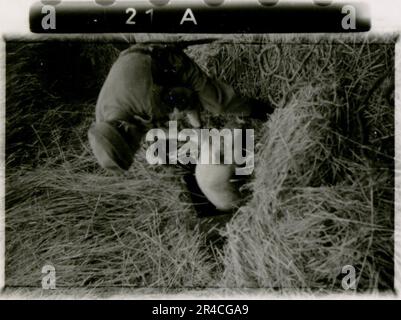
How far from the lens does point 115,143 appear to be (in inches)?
79.4

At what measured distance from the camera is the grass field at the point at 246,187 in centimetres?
206

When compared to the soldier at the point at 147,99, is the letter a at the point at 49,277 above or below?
below

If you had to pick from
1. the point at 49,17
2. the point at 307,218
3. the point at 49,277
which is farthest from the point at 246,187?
the point at 49,17

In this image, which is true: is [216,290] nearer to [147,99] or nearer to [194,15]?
[147,99]

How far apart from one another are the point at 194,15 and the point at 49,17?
55cm

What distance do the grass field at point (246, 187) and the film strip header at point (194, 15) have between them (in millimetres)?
78

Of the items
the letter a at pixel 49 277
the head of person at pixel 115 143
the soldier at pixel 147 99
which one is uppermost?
the soldier at pixel 147 99

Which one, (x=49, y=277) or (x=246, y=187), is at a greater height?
(x=246, y=187)

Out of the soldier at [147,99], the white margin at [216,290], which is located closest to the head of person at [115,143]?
the soldier at [147,99]

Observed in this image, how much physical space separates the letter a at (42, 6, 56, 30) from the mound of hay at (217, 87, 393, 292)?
3.00ft

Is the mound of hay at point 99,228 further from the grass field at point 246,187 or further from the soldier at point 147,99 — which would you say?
the soldier at point 147,99

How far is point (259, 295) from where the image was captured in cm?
207
